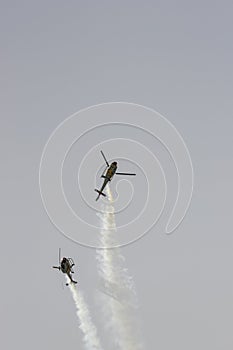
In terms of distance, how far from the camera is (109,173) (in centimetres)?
17475

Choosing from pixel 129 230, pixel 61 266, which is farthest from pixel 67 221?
pixel 61 266

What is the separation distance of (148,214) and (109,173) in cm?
2418

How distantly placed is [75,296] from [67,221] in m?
46.9

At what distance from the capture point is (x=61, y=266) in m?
184

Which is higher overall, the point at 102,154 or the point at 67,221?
the point at 102,154

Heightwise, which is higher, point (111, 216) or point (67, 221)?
point (111, 216)

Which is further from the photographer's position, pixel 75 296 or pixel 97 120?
pixel 75 296

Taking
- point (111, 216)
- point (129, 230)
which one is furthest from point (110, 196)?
point (129, 230)

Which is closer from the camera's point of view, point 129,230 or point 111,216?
point 129,230

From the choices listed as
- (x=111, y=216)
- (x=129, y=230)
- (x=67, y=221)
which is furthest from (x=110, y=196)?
(x=67, y=221)

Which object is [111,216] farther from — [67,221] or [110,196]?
[67,221]

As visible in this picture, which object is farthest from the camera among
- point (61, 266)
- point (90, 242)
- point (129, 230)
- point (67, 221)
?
point (61, 266)

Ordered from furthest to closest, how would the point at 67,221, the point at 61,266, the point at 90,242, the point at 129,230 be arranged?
the point at 61,266 → the point at 90,242 → the point at 129,230 → the point at 67,221

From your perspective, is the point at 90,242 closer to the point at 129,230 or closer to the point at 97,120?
the point at 129,230
